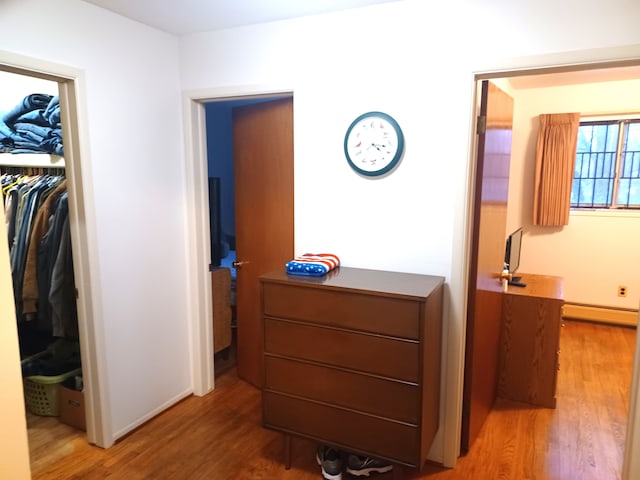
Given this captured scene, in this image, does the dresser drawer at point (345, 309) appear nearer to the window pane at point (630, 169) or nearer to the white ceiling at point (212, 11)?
the white ceiling at point (212, 11)

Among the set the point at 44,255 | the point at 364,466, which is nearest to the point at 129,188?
the point at 44,255

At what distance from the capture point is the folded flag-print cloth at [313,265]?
2.13 metres

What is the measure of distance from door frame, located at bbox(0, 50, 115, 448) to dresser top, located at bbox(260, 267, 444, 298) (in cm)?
94

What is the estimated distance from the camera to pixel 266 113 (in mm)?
2766

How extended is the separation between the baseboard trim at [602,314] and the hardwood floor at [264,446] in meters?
1.50

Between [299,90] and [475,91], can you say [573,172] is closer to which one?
[475,91]

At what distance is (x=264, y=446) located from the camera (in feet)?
8.05

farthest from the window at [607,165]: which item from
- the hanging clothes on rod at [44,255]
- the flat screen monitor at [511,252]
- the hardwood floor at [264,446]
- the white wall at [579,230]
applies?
the hanging clothes on rod at [44,255]

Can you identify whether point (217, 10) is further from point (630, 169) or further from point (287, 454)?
point (630, 169)

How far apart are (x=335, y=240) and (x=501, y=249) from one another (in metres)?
1.13

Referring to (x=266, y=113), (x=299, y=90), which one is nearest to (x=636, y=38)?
(x=299, y=90)

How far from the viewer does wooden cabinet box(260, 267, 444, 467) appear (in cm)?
187

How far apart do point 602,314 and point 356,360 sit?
3.61 metres

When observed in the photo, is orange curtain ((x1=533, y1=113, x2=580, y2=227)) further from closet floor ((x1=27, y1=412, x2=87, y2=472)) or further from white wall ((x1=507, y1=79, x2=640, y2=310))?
closet floor ((x1=27, y1=412, x2=87, y2=472))
